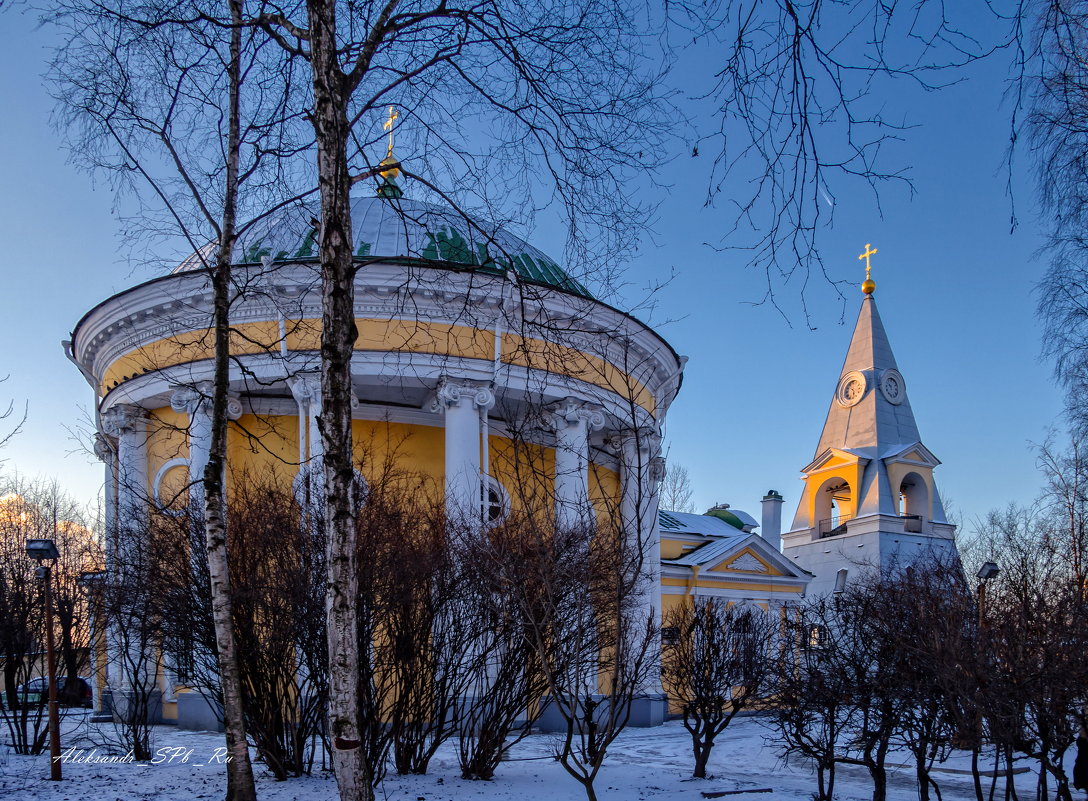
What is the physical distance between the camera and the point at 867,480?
37.9 m

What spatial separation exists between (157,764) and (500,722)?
4176 mm

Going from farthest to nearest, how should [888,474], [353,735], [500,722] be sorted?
[888,474] → [500,722] → [353,735]

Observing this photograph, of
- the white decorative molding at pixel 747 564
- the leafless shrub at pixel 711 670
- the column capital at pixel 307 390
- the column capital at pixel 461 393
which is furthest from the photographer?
the white decorative molding at pixel 747 564

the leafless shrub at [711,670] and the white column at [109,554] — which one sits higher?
the white column at [109,554]

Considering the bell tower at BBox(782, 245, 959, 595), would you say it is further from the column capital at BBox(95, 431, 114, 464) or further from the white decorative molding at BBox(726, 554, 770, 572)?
the column capital at BBox(95, 431, 114, 464)

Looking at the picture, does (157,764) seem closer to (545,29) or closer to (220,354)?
(220,354)

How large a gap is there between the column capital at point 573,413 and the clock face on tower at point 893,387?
25.0 meters

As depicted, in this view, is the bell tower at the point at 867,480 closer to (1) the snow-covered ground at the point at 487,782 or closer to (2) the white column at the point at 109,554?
(1) the snow-covered ground at the point at 487,782

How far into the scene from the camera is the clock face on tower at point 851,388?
1570 inches

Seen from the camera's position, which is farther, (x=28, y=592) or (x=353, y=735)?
(x=28, y=592)

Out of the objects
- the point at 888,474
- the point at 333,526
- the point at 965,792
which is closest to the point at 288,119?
the point at 333,526

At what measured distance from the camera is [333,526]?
5480 millimetres

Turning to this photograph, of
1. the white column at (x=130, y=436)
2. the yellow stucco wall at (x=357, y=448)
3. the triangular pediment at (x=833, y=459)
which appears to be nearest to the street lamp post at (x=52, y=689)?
the yellow stucco wall at (x=357, y=448)

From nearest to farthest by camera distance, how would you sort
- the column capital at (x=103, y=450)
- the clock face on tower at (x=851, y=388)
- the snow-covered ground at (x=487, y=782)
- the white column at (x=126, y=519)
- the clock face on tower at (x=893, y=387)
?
1. the snow-covered ground at (x=487, y=782)
2. the white column at (x=126, y=519)
3. the column capital at (x=103, y=450)
4. the clock face on tower at (x=893, y=387)
5. the clock face on tower at (x=851, y=388)
